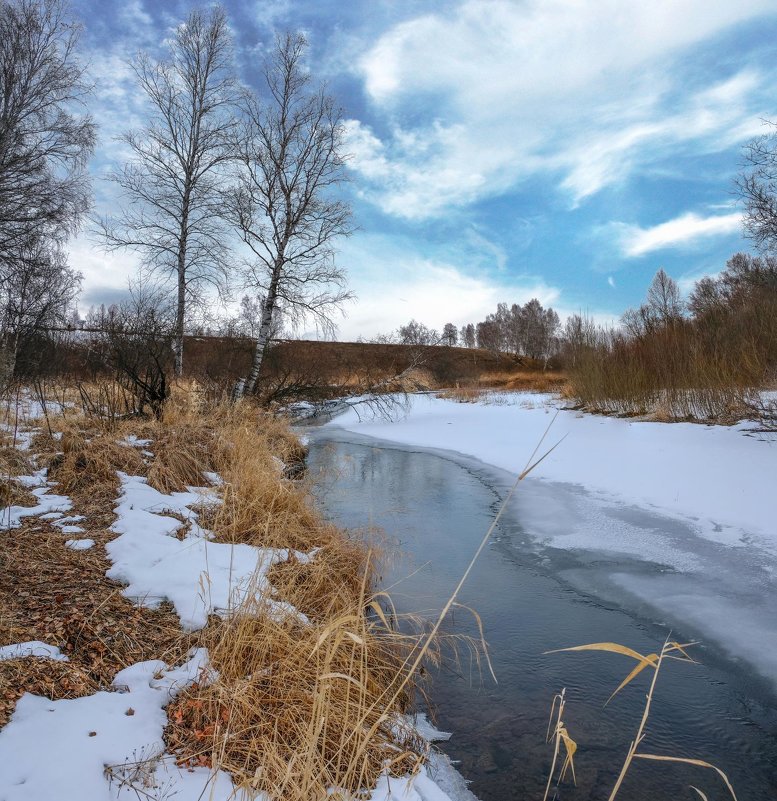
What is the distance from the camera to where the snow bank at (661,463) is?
5219 mm

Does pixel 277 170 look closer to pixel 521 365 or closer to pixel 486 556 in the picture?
pixel 486 556

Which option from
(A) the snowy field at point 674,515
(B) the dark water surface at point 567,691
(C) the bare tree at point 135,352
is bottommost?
(B) the dark water surface at point 567,691

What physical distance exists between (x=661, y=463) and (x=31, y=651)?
23.7ft

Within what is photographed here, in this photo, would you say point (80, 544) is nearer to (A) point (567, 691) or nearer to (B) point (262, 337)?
(A) point (567, 691)

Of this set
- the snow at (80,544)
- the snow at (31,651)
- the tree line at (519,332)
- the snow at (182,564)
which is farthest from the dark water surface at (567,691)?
the tree line at (519,332)

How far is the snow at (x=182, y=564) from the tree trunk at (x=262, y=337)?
7.31 meters

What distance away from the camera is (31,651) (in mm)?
2135

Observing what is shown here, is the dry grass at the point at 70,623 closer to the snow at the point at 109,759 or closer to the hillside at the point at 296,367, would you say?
the snow at the point at 109,759

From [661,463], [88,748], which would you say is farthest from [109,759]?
[661,463]

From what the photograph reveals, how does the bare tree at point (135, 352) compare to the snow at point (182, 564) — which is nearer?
the snow at point (182, 564)

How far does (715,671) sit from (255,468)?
446 cm

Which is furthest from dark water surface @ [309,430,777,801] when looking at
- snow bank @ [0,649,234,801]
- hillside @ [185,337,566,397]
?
hillside @ [185,337,566,397]

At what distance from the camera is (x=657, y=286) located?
52.5 metres

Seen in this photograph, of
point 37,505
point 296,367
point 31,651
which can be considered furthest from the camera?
point 296,367
